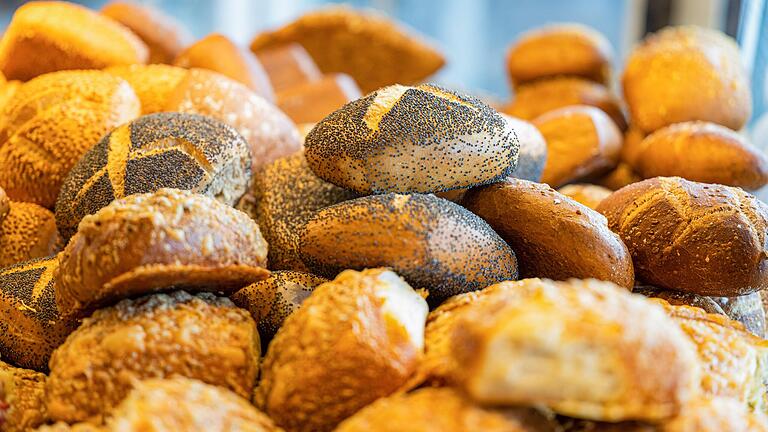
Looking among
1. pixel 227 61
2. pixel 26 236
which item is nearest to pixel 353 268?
pixel 26 236

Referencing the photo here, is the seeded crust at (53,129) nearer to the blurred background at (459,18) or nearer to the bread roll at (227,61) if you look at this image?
the bread roll at (227,61)

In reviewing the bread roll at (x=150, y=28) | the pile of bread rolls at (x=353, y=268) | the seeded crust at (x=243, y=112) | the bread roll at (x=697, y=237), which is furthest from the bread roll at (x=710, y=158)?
the bread roll at (x=150, y=28)

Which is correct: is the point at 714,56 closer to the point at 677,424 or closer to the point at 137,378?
the point at 677,424

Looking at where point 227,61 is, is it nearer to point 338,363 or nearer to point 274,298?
point 274,298

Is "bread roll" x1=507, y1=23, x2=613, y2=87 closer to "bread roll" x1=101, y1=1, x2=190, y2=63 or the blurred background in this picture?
"bread roll" x1=101, y1=1, x2=190, y2=63

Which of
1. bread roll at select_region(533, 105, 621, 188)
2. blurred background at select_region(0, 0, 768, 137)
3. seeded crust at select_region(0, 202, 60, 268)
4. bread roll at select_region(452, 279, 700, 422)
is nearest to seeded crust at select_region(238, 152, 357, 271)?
seeded crust at select_region(0, 202, 60, 268)

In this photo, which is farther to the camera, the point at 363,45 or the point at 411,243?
the point at 363,45

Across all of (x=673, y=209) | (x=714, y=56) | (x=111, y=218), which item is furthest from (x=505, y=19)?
(x=111, y=218)
